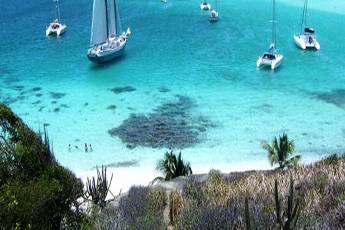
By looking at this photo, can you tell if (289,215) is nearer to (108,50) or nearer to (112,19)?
(108,50)

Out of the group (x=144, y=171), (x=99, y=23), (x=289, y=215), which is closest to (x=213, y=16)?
(x=99, y=23)

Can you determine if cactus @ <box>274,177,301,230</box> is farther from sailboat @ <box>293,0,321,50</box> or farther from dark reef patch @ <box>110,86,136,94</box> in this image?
sailboat @ <box>293,0,321,50</box>

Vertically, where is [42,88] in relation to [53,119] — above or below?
above

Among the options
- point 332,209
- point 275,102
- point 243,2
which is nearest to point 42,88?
point 275,102

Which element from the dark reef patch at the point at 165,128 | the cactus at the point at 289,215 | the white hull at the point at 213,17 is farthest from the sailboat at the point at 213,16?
the cactus at the point at 289,215

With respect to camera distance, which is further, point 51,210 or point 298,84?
point 298,84

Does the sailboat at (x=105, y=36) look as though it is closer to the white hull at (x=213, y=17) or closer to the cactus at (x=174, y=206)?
the white hull at (x=213, y=17)

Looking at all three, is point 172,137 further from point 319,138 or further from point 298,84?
point 298,84
